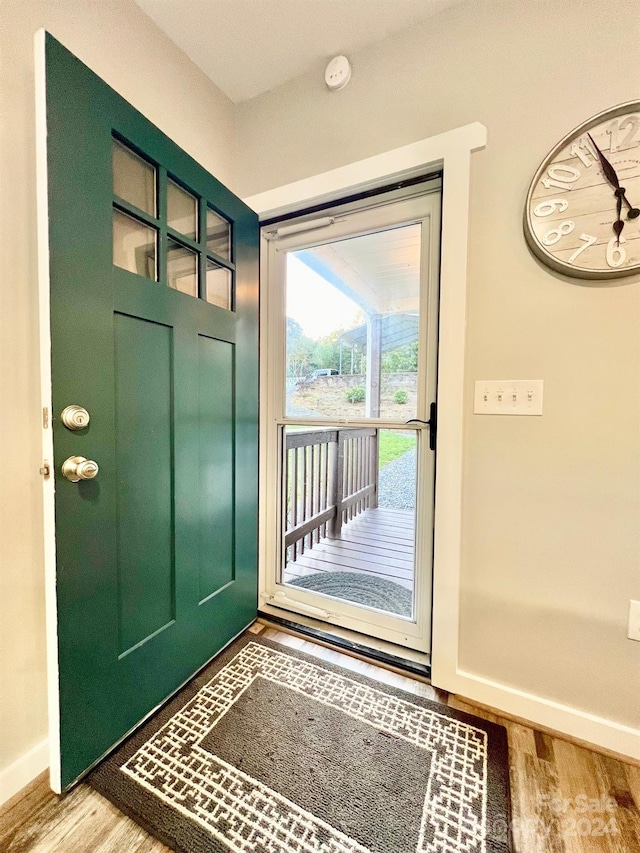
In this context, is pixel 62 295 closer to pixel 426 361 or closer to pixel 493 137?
pixel 426 361

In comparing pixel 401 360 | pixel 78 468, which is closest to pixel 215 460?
pixel 78 468

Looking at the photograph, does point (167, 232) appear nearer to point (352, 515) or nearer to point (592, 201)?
point (592, 201)

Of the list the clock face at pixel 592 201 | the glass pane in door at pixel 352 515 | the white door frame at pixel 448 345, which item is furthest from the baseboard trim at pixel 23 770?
the clock face at pixel 592 201

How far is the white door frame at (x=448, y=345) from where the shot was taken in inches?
48.7

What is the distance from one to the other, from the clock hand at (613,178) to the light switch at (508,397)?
0.54 meters

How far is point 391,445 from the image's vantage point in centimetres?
165

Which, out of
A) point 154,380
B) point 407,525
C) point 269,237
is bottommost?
point 407,525

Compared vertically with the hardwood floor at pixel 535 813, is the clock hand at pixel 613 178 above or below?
above

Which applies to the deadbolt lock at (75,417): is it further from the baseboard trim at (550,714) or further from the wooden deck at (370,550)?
the baseboard trim at (550,714)

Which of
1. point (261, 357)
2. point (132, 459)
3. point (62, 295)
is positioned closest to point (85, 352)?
point (62, 295)

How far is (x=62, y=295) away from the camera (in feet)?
2.94

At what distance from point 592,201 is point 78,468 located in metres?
1.73

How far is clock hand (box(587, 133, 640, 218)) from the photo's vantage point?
3.34 feet

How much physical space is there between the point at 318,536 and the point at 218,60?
256cm
